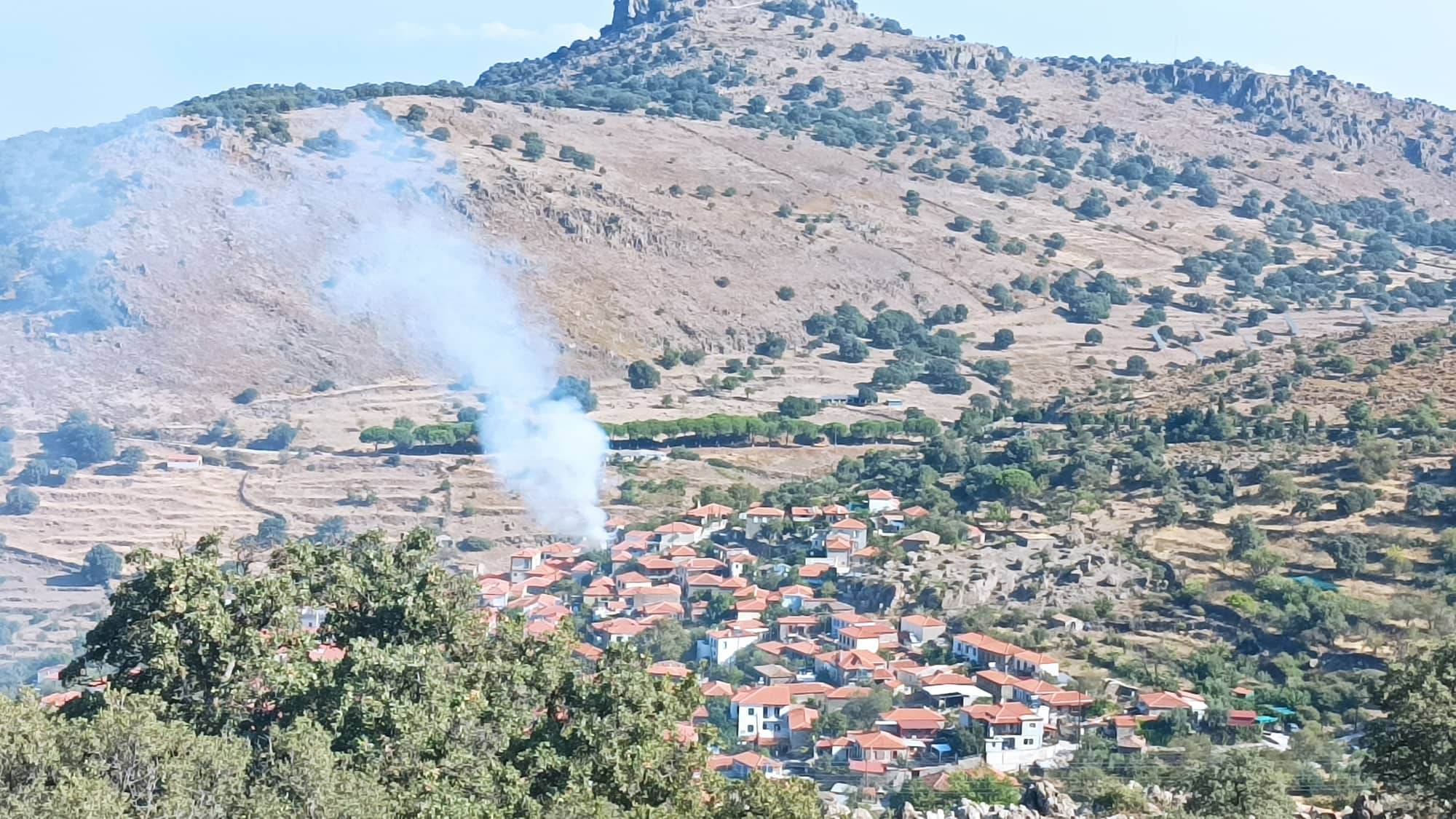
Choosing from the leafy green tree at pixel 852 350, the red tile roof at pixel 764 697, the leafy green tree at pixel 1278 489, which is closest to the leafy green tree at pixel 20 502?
the red tile roof at pixel 764 697

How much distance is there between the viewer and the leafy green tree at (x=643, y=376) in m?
81.6

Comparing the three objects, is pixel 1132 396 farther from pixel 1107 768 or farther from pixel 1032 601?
pixel 1107 768

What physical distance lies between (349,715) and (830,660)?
24.5 m

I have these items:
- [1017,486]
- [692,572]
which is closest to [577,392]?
[1017,486]

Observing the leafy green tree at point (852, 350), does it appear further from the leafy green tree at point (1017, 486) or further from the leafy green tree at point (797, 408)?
the leafy green tree at point (1017, 486)

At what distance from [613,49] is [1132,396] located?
111929mm

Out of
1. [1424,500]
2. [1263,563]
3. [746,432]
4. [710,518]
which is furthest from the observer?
[746,432]

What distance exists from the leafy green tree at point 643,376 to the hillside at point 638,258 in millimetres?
494

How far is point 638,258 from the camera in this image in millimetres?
97188

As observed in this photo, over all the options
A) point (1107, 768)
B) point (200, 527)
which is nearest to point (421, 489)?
point (200, 527)

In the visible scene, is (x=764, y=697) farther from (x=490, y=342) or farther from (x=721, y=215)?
(x=721, y=215)

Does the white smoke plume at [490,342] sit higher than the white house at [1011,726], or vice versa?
the white smoke plume at [490,342]

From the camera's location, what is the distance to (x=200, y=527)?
60.0m

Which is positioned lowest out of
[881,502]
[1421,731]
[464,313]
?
[881,502]
